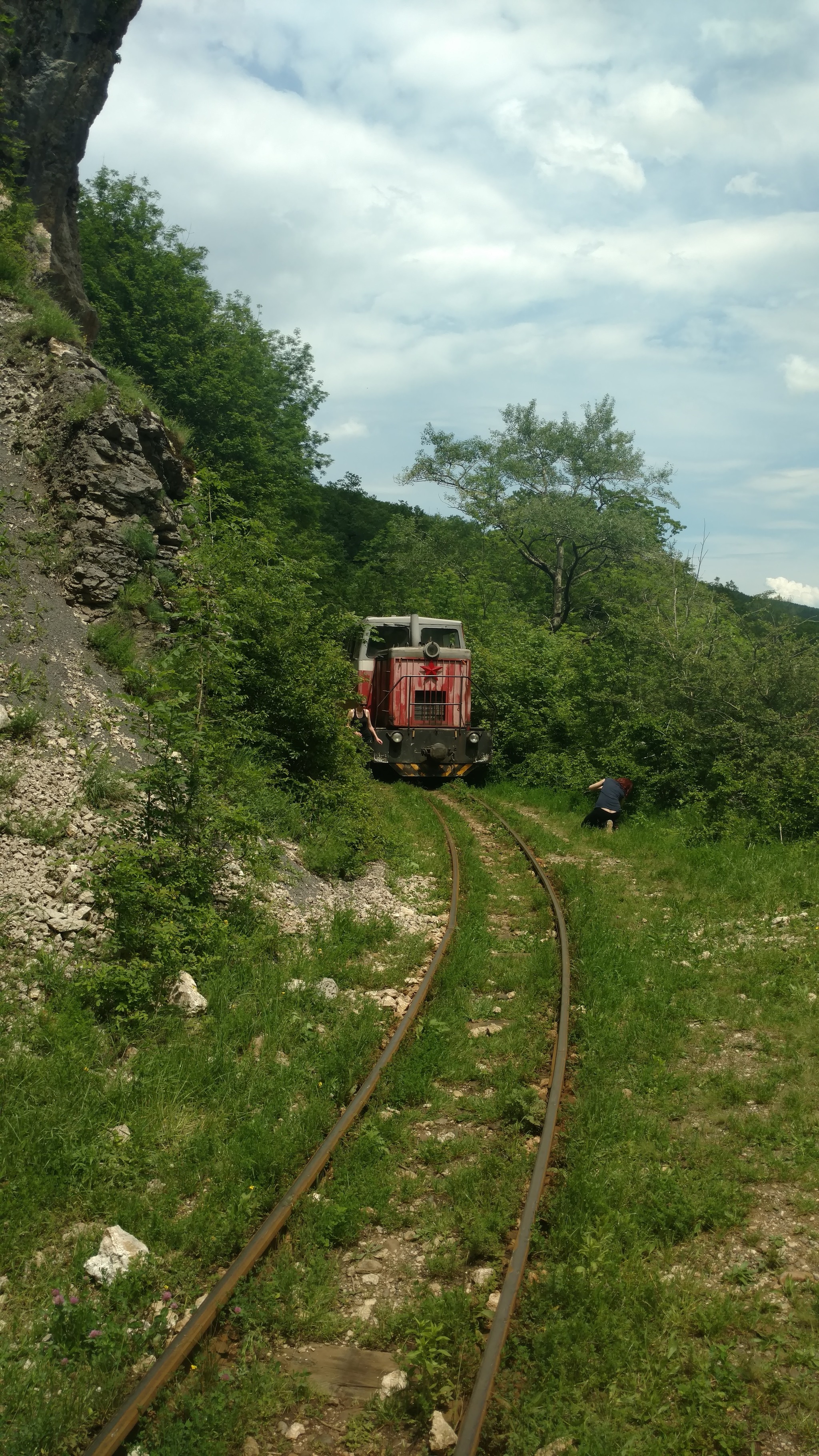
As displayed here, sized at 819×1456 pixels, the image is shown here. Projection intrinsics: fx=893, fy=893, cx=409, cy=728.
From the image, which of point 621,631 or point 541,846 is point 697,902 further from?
point 621,631

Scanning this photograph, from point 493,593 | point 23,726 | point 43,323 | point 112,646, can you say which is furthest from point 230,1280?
point 493,593

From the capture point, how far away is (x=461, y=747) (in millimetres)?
18891

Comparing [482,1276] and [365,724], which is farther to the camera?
[365,724]

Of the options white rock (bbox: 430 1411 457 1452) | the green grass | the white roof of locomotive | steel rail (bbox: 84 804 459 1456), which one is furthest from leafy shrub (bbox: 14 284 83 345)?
white rock (bbox: 430 1411 457 1452)

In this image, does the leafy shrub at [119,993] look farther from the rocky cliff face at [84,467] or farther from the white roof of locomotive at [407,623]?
the white roof of locomotive at [407,623]

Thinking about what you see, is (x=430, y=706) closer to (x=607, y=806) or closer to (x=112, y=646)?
(x=607, y=806)

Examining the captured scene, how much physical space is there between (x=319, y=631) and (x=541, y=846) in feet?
15.5

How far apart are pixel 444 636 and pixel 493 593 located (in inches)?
569

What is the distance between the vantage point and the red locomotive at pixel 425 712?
728 inches

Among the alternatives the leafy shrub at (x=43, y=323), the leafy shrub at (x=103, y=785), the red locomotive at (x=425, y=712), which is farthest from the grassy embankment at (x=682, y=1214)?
the leafy shrub at (x=43, y=323)

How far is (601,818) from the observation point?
15039 mm

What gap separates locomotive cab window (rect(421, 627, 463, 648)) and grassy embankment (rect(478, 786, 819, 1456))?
11623 millimetres

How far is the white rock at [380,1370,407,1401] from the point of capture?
11.9 feet

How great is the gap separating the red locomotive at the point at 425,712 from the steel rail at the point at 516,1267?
10915mm
